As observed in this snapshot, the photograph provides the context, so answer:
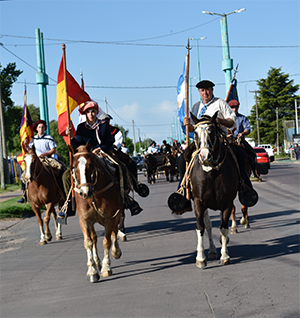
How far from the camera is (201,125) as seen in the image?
652 cm

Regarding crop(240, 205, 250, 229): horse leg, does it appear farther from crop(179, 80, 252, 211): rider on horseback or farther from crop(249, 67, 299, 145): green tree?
crop(249, 67, 299, 145): green tree

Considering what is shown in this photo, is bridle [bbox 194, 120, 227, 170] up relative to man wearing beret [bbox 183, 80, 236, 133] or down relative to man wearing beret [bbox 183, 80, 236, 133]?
down

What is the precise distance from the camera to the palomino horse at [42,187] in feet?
31.5

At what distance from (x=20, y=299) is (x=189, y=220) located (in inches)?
268

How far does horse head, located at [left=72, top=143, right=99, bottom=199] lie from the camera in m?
5.77

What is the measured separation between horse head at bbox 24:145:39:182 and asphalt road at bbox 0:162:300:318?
1.48 meters

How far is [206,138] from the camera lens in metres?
6.39

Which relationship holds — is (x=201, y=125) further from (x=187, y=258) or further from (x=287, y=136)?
(x=287, y=136)

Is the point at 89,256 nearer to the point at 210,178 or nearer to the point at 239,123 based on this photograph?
the point at 210,178

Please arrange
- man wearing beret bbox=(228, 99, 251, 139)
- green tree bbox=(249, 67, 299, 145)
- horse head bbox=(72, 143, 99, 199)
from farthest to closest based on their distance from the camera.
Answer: green tree bbox=(249, 67, 299, 145)
man wearing beret bbox=(228, 99, 251, 139)
horse head bbox=(72, 143, 99, 199)

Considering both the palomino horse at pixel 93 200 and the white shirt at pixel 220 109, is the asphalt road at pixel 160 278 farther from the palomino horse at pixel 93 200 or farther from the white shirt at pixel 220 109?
the white shirt at pixel 220 109

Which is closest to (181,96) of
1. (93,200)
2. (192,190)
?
(192,190)

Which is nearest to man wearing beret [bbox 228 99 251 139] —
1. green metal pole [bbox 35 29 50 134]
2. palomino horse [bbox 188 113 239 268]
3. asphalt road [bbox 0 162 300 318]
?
asphalt road [bbox 0 162 300 318]

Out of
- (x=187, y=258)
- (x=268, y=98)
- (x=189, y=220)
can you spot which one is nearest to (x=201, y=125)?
(x=187, y=258)
